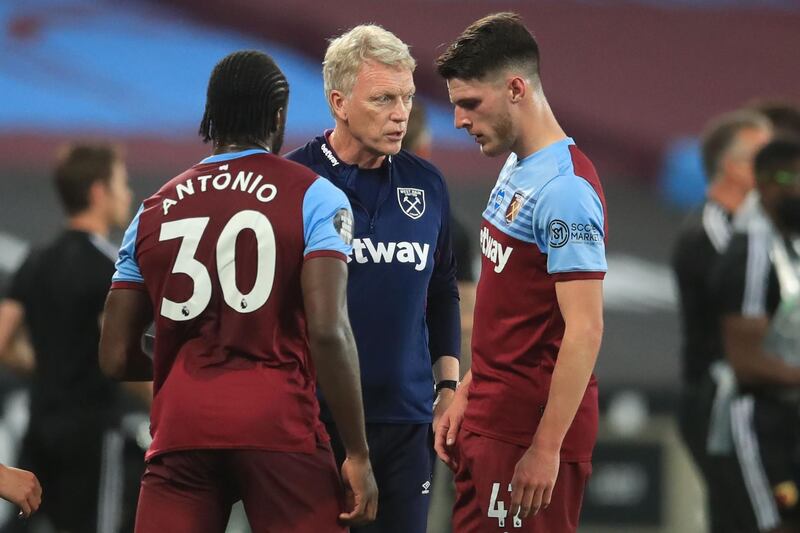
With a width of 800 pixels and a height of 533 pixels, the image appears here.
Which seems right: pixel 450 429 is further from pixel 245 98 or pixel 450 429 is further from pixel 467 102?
pixel 245 98

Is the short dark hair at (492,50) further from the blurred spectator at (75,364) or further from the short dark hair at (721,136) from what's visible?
the short dark hair at (721,136)

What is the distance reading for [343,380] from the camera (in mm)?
3369

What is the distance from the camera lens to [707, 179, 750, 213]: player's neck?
658cm

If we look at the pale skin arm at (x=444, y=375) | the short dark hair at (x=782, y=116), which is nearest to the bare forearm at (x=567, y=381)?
the pale skin arm at (x=444, y=375)

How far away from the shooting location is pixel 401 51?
158 inches

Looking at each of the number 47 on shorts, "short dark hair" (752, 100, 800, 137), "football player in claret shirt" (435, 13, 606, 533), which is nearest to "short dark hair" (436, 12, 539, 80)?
"football player in claret shirt" (435, 13, 606, 533)

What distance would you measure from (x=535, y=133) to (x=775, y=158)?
2140 mm

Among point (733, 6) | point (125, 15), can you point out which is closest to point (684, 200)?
point (733, 6)

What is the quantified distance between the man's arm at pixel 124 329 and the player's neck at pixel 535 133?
106 centimetres

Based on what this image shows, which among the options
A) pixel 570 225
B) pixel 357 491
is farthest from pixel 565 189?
pixel 357 491

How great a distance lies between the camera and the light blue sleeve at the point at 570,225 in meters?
3.54

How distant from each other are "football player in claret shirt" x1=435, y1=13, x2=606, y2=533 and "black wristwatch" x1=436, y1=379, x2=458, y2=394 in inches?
17.9

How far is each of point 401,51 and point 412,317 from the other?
2.51 feet

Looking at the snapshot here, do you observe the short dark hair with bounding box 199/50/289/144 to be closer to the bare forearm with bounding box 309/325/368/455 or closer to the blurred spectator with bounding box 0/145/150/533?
the bare forearm with bounding box 309/325/368/455
